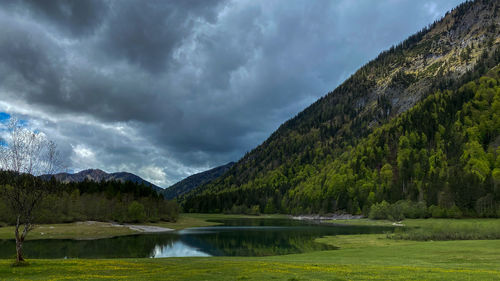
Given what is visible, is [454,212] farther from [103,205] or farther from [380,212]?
[103,205]

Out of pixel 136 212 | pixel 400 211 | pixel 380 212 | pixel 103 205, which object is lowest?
pixel 380 212

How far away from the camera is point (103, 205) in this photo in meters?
133

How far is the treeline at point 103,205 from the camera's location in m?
113

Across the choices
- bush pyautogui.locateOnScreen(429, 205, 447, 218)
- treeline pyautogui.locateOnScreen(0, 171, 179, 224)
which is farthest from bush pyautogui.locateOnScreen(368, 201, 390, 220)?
treeline pyautogui.locateOnScreen(0, 171, 179, 224)

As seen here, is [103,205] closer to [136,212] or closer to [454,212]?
[136,212]

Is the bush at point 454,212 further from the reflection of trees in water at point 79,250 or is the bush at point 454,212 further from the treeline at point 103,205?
the treeline at point 103,205

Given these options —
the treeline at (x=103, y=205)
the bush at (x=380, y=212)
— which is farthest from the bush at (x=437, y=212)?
the treeline at (x=103, y=205)

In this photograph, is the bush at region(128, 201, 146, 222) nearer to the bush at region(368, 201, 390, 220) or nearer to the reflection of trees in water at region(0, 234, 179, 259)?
the reflection of trees in water at region(0, 234, 179, 259)

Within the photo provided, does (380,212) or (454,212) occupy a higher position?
(380,212)

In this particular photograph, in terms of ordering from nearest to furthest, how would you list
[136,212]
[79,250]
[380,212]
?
[79,250]
[136,212]
[380,212]

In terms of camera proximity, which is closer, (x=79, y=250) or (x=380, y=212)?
(x=79, y=250)

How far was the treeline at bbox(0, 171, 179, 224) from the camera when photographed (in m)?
113

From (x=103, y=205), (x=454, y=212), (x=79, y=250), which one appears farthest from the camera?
(x=454, y=212)

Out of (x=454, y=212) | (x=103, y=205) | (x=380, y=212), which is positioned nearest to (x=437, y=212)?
(x=454, y=212)
